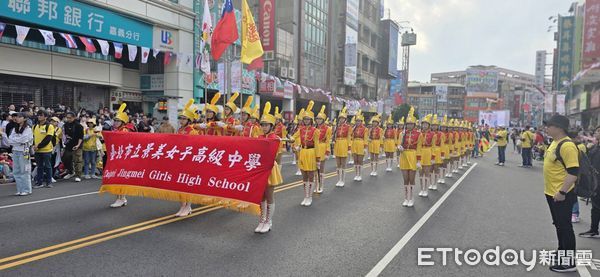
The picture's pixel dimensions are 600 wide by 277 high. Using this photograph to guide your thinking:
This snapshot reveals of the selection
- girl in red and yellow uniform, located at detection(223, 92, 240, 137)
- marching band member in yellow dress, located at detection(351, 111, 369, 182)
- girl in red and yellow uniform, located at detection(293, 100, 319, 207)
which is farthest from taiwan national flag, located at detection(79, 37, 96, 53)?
girl in red and yellow uniform, located at detection(293, 100, 319, 207)

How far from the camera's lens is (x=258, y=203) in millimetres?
5859

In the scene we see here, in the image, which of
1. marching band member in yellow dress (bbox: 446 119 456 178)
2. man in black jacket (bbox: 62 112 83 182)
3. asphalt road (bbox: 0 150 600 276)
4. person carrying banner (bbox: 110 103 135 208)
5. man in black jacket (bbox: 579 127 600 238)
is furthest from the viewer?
marching band member in yellow dress (bbox: 446 119 456 178)

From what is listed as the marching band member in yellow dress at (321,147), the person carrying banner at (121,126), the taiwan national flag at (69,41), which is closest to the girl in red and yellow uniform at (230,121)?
the person carrying banner at (121,126)

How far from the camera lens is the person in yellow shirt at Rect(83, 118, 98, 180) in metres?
11.2

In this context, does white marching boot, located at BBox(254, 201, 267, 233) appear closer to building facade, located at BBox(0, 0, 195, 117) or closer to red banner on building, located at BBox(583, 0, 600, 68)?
building facade, located at BBox(0, 0, 195, 117)

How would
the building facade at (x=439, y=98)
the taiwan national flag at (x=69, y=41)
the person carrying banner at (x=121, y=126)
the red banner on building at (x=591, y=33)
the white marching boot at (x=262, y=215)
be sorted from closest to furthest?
the white marching boot at (x=262, y=215) → the person carrying banner at (x=121, y=126) → the taiwan national flag at (x=69, y=41) → the red banner on building at (x=591, y=33) → the building facade at (x=439, y=98)

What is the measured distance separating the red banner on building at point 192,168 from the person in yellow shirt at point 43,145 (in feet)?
9.90

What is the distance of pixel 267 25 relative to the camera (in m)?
29.8

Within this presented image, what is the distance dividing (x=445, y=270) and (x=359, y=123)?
9.05 m

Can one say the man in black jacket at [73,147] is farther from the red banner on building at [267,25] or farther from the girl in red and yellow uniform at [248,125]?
the red banner on building at [267,25]

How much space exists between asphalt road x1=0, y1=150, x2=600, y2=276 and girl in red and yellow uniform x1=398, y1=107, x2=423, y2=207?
373 millimetres

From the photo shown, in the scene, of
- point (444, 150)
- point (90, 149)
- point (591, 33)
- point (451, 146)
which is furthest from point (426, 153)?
point (591, 33)

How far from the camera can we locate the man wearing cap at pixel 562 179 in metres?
4.71

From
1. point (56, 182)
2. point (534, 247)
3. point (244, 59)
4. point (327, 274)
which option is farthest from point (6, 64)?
point (534, 247)
